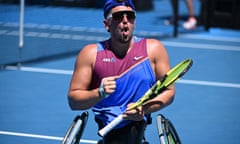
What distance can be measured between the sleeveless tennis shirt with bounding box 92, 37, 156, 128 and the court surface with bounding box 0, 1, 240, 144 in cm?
216

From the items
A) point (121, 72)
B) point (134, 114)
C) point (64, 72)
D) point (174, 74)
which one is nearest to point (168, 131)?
point (134, 114)

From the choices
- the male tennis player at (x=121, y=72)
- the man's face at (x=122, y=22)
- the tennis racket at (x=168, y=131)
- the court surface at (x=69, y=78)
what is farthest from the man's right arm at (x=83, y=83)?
the court surface at (x=69, y=78)

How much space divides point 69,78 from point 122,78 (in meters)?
5.26

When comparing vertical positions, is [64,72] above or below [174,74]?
below

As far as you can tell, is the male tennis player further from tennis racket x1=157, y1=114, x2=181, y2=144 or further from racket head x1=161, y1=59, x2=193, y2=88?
racket head x1=161, y1=59, x2=193, y2=88

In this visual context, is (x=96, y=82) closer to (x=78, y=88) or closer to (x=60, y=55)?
(x=78, y=88)

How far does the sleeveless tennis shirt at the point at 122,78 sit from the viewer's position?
18.1 ft

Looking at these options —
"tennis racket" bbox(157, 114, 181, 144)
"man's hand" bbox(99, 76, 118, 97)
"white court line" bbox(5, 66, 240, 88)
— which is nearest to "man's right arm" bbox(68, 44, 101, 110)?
"man's hand" bbox(99, 76, 118, 97)

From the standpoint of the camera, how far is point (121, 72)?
5.57 metres

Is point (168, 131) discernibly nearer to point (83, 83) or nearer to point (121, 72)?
point (121, 72)

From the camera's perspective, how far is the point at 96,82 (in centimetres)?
A: 561

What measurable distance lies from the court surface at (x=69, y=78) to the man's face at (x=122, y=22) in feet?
7.88

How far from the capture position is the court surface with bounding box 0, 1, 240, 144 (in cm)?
815

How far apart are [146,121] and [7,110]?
3653 mm
